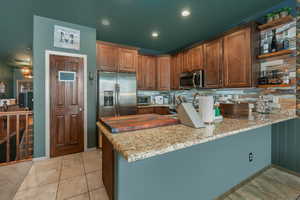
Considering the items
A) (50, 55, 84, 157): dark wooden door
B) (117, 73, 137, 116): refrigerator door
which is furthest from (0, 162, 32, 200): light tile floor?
(117, 73, 137, 116): refrigerator door

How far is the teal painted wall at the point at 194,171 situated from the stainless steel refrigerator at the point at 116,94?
7.19 ft

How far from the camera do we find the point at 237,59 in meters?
2.50

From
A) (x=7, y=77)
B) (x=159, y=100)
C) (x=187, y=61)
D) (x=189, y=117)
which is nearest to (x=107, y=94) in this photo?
(x=159, y=100)

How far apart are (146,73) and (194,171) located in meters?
3.17

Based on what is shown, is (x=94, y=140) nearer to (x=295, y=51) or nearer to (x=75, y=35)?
(x=75, y=35)

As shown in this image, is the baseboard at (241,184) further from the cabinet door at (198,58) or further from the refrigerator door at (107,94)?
the refrigerator door at (107,94)

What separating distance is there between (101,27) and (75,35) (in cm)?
55

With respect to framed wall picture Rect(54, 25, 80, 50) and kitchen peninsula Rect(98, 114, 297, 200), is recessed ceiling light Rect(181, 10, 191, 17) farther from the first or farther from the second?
framed wall picture Rect(54, 25, 80, 50)

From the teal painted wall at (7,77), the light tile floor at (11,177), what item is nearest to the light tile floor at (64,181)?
the light tile floor at (11,177)

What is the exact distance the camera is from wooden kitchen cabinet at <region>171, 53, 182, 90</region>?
3.80m

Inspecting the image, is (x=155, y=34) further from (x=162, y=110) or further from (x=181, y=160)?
(x=181, y=160)

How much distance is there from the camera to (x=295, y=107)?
1973 millimetres

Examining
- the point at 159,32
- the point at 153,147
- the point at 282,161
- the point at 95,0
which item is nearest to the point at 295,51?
the point at 282,161

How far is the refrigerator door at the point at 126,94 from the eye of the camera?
10.5 ft
